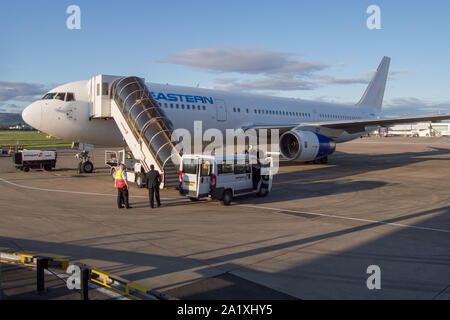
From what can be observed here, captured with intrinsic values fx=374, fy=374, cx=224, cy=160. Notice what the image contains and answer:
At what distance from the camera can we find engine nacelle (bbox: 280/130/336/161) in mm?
21406

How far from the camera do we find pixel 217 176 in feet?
40.9

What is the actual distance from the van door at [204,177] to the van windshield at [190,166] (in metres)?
0.27

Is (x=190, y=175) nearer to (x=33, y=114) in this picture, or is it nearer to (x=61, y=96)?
(x=61, y=96)

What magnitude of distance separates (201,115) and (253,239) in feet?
44.8

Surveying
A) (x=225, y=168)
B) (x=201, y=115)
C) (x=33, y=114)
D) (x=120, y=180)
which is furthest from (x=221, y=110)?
(x=120, y=180)

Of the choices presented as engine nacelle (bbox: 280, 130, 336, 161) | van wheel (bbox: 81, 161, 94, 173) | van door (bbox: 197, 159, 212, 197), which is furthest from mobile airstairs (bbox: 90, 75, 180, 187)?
engine nacelle (bbox: 280, 130, 336, 161)

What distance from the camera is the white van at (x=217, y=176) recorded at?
12297 mm

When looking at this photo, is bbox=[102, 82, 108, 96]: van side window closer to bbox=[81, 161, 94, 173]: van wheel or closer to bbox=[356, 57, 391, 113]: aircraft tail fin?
bbox=[81, 161, 94, 173]: van wheel

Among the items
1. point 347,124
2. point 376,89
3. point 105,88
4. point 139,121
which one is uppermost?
point 376,89

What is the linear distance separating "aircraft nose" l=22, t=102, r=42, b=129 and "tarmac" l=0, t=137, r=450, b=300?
3.65m

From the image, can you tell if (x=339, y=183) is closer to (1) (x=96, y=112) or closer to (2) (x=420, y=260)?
(2) (x=420, y=260)
